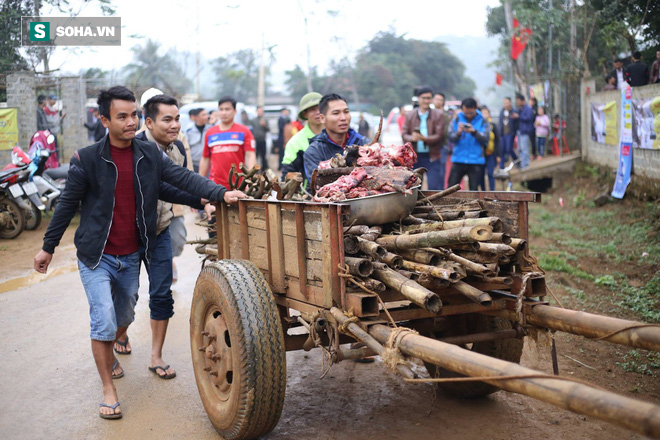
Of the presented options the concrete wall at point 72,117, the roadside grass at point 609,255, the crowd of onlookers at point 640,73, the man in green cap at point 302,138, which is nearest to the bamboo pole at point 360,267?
the roadside grass at point 609,255

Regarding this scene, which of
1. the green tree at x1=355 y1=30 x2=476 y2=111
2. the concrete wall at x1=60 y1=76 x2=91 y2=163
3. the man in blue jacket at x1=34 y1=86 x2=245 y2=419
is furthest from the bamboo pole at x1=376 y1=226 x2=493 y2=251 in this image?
the green tree at x1=355 y1=30 x2=476 y2=111

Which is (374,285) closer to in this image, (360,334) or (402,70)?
(360,334)

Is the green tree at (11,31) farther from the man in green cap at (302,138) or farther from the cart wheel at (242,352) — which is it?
the cart wheel at (242,352)

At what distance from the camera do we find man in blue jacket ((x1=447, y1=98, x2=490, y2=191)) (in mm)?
9344

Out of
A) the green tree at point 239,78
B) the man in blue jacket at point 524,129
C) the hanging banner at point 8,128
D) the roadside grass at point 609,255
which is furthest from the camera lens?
the green tree at point 239,78

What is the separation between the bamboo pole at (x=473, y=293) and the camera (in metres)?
3.15

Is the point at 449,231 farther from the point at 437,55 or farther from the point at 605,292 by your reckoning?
the point at 437,55

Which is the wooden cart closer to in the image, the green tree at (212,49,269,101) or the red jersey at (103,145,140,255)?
the red jersey at (103,145,140,255)

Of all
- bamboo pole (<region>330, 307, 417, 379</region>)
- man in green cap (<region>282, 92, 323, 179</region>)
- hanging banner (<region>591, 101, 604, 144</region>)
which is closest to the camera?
bamboo pole (<region>330, 307, 417, 379</region>)

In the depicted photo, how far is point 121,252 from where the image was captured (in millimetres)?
4297

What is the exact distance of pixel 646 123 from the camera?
10.1m

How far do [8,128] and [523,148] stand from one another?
12.3 m

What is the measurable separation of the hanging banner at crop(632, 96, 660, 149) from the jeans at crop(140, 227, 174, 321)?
25.7 ft

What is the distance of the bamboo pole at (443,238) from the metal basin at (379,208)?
27 cm
